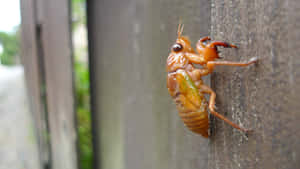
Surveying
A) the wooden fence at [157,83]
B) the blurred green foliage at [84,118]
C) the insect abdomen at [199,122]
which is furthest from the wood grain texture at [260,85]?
the blurred green foliage at [84,118]

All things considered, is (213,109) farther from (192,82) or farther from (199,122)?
(192,82)

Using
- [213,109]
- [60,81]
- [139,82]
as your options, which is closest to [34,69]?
[60,81]

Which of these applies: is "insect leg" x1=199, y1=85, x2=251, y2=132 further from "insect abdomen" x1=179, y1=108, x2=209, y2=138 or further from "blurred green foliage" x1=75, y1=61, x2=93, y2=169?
"blurred green foliage" x1=75, y1=61, x2=93, y2=169

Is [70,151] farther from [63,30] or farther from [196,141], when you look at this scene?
[196,141]

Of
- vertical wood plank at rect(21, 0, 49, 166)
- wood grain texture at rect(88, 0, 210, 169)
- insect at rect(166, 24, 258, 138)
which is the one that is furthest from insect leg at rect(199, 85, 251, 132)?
vertical wood plank at rect(21, 0, 49, 166)

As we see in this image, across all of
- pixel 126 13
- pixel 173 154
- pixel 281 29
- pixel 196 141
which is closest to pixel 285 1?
pixel 281 29

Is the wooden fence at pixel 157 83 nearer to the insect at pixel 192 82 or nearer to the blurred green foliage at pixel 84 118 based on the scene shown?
the insect at pixel 192 82
